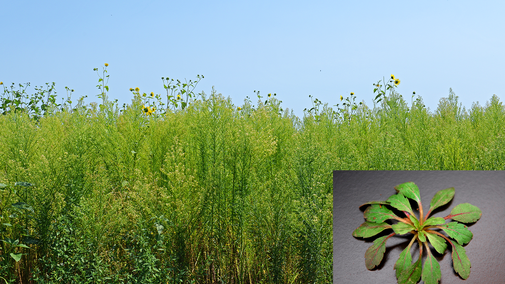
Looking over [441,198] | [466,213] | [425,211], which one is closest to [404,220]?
[425,211]

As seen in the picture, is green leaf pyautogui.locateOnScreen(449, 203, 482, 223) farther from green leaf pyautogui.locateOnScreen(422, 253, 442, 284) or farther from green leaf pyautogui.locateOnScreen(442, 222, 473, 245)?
green leaf pyautogui.locateOnScreen(422, 253, 442, 284)

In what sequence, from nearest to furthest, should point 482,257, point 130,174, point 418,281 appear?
point 418,281, point 482,257, point 130,174

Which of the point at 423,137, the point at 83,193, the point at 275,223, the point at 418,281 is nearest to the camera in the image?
the point at 418,281

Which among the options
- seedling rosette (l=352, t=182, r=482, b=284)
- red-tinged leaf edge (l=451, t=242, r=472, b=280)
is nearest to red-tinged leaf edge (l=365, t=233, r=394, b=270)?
seedling rosette (l=352, t=182, r=482, b=284)

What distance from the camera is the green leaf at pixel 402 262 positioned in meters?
1.98

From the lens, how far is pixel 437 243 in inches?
80.4

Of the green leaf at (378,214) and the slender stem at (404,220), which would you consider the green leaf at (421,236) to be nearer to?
the slender stem at (404,220)

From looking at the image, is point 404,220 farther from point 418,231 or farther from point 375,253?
point 375,253

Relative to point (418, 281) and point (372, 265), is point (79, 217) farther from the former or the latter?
point (418, 281)

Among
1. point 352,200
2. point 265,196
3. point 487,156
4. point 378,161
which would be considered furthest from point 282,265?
point 487,156

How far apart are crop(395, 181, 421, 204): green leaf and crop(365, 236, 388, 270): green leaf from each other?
286 mm

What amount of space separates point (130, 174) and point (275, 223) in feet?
5.19

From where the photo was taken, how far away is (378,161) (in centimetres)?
336

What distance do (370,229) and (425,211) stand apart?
1.16 feet
